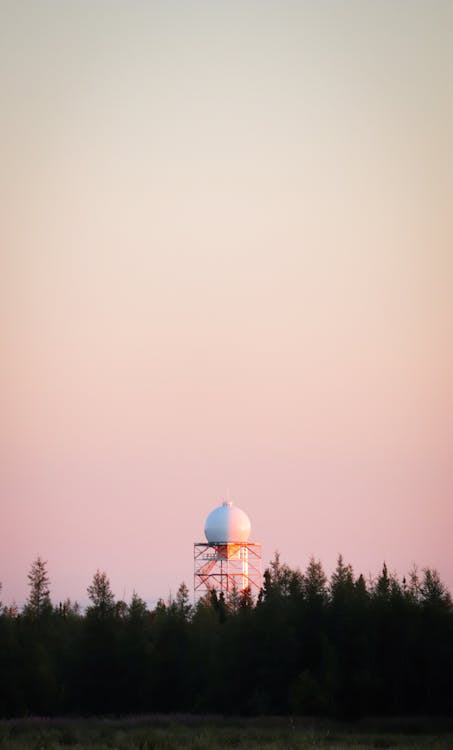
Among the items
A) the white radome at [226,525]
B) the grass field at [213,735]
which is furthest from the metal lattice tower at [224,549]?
the grass field at [213,735]

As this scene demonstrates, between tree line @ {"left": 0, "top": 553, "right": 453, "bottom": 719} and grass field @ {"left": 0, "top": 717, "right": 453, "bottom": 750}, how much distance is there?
3929 mm

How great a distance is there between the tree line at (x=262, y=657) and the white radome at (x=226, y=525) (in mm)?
30915

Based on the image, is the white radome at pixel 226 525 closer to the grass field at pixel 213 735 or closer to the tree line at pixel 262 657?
the tree line at pixel 262 657

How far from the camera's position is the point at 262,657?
182 ft

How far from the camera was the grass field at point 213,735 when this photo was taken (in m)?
38.1

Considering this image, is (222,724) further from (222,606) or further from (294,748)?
(222,606)

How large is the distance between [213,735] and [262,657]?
13477mm

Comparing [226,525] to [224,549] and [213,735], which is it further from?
[213,735]

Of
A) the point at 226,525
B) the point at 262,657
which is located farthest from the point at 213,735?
the point at 226,525

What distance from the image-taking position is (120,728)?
46.2 meters

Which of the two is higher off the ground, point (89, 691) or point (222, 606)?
point (222, 606)

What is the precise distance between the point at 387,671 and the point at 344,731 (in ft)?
23.7

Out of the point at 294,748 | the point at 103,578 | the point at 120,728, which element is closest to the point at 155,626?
the point at 103,578

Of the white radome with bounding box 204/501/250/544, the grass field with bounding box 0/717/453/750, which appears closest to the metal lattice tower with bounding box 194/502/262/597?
the white radome with bounding box 204/501/250/544
